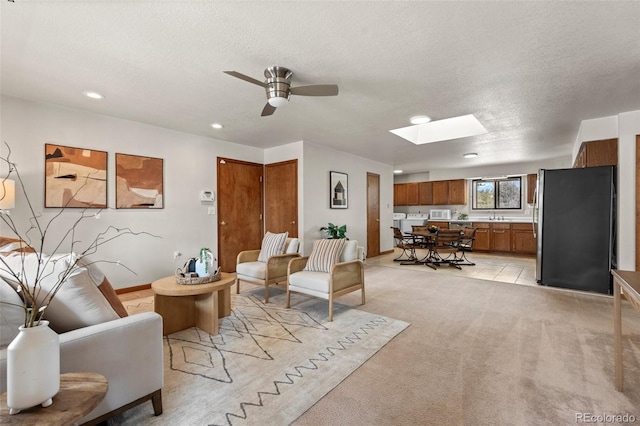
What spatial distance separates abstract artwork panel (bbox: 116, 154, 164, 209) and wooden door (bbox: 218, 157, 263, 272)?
1.02 metres

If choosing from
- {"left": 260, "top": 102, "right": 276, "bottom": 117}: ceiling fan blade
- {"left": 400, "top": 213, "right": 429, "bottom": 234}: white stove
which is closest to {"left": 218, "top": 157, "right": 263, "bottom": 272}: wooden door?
{"left": 260, "top": 102, "right": 276, "bottom": 117}: ceiling fan blade

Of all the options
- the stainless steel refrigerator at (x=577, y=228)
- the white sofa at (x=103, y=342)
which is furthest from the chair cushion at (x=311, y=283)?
the stainless steel refrigerator at (x=577, y=228)

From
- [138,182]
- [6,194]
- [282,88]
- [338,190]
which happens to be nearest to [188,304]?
[6,194]

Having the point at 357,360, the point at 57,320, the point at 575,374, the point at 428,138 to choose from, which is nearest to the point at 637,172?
the point at 428,138

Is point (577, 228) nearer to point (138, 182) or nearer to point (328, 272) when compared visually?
point (328, 272)

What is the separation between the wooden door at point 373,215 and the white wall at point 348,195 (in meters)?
0.16

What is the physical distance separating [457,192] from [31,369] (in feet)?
30.3

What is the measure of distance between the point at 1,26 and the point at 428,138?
17.5 ft

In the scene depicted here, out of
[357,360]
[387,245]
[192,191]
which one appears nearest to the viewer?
[357,360]

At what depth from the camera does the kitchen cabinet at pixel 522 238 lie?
23.7 feet

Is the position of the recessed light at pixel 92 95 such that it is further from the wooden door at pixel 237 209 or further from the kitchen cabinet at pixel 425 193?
the kitchen cabinet at pixel 425 193

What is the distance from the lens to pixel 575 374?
202 cm

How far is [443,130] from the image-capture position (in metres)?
5.19

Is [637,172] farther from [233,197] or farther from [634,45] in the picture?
[233,197]
